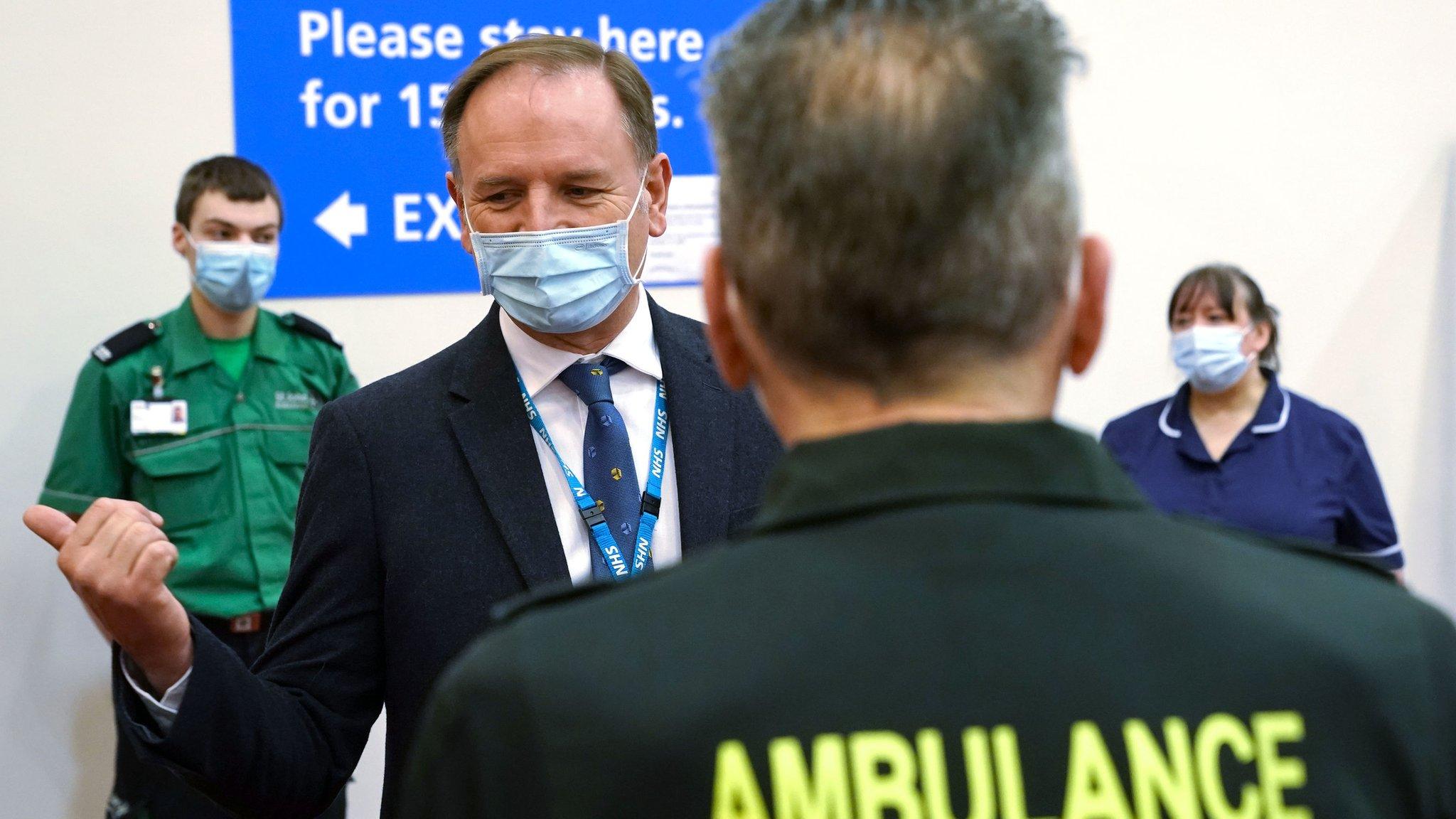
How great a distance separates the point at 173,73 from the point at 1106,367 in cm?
293

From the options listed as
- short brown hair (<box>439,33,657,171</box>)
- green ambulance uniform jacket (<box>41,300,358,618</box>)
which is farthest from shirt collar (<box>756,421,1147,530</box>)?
green ambulance uniform jacket (<box>41,300,358,618</box>)

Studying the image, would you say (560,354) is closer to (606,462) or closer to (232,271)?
(606,462)

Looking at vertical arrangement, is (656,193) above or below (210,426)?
above

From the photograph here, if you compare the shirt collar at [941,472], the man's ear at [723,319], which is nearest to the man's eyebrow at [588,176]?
the man's ear at [723,319]

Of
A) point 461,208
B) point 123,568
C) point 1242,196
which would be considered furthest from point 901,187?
point 1242,196

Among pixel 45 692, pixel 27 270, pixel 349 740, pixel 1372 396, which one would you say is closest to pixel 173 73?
pixel 27 270

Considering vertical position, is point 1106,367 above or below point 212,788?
above

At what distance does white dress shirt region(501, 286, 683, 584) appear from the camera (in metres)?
1.58

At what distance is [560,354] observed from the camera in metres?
1.69

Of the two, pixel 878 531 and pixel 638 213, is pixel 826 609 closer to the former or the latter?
pixel 878 531

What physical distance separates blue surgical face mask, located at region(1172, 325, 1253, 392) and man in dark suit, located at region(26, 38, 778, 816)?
260cm

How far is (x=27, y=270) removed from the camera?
3.64 meters

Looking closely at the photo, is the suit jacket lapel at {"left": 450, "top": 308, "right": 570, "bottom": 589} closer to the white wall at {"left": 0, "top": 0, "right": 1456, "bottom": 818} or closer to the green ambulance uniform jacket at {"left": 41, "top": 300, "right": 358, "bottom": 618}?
the green ambulance uniform jacket at {"left": 41, "top": 300, "right": 358, "bottom": 618}

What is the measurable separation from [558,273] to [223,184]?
6.72 feet
